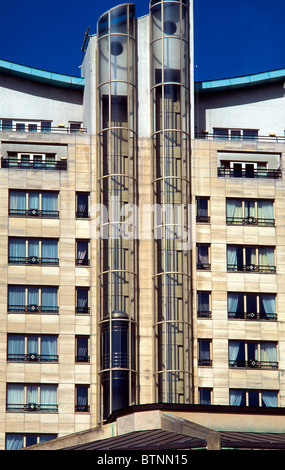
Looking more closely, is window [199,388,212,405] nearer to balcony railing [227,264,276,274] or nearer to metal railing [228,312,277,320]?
metal railing [228,312,277,320]

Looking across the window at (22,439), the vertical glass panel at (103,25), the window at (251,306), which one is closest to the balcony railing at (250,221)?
the window at (251,306)

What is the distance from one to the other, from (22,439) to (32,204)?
1613cm

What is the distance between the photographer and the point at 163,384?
65.3 meters

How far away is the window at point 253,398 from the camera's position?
6650cm

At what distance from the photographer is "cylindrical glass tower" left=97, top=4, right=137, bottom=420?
65.3 meters

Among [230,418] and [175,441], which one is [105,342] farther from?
[175,441]

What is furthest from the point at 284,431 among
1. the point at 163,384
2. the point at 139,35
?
the point at 139,35

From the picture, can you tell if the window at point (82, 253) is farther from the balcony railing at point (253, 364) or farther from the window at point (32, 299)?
the balcony railing at point (253, 364)

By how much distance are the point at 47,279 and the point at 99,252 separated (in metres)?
4.01

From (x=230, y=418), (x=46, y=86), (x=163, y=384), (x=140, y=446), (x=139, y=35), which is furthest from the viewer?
(x=46, y=86)

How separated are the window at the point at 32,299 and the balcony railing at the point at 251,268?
1232 cm

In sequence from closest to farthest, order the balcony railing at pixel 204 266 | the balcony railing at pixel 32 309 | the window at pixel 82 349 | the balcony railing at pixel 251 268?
the window at pixel 82 349, the balcony railing at pixel 32 309, the balcony railing at pixel 204 266, the balcony railing at pixel 251 268

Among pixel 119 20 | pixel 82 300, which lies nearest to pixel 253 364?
pixel 82 300

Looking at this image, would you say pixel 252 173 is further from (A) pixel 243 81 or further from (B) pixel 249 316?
(B) pixel 249 316
